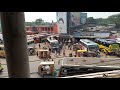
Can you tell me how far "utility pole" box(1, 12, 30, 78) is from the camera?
179 cm

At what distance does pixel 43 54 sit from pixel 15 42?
1.74 ft

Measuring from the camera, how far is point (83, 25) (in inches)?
73.8

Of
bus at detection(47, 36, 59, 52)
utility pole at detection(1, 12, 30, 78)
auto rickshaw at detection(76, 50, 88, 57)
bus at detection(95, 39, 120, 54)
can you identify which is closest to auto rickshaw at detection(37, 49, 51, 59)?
bus at detection(47, 36, 59, 52)

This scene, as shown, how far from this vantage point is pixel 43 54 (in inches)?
90.4

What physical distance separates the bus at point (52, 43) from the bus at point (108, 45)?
49cm

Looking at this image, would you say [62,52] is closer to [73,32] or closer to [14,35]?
[73,32]

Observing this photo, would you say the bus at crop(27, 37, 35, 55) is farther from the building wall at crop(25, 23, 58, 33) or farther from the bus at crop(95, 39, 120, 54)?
the bus at crop(95, 39, 120, 54)

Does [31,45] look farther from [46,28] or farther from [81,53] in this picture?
[81,53]

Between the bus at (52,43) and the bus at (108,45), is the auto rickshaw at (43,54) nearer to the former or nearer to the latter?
the bus at (52,43)

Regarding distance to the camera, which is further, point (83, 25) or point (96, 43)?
point (96, 43)

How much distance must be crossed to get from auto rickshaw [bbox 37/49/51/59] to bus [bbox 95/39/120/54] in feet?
2.09
